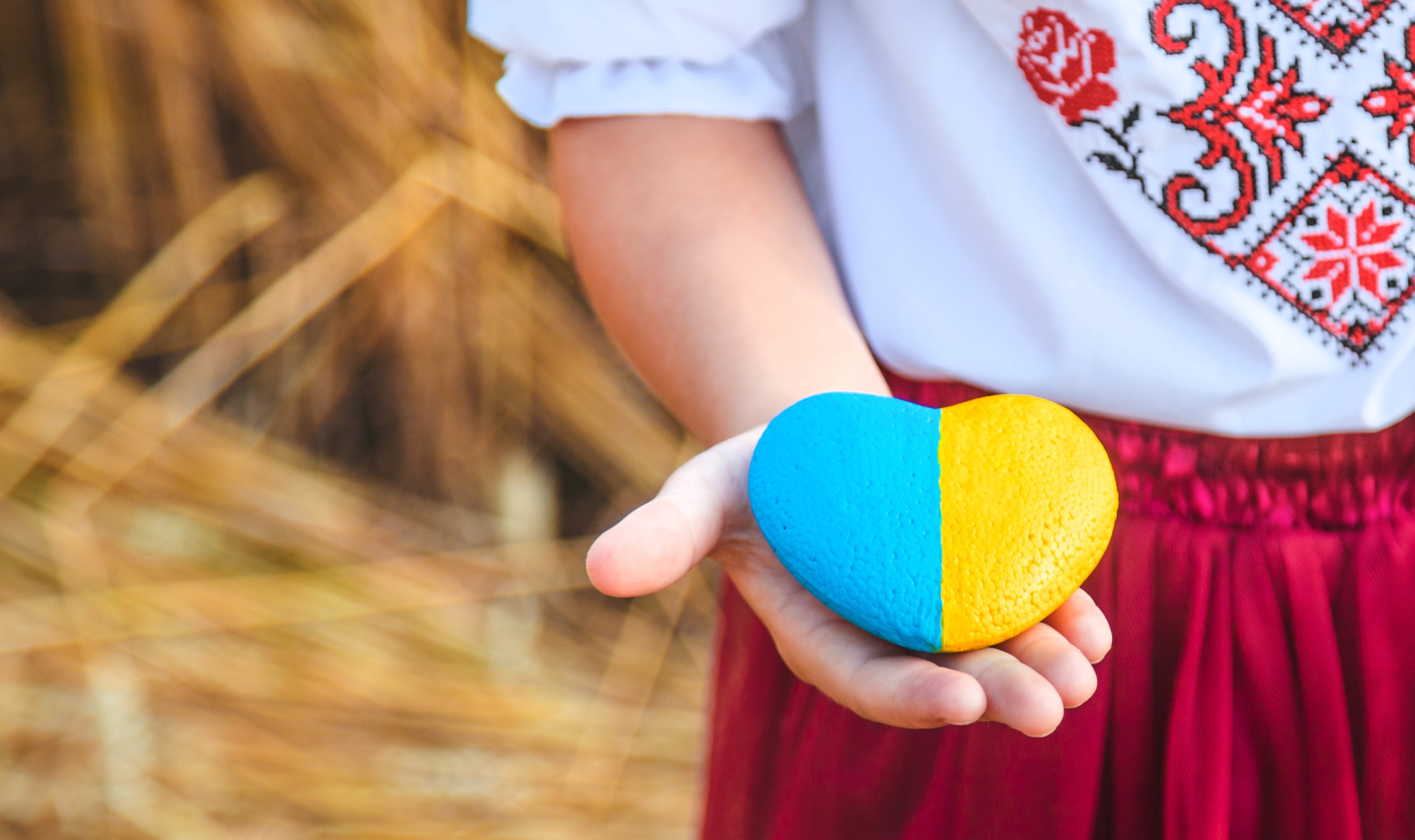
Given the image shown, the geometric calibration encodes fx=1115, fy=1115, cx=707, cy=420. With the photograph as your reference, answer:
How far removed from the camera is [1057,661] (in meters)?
0.45

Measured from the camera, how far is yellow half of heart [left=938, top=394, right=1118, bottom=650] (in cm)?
51

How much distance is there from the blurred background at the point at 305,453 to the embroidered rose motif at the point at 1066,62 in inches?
39.1

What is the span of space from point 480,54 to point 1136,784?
117cm

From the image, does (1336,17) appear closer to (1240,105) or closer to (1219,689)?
(1240,105)

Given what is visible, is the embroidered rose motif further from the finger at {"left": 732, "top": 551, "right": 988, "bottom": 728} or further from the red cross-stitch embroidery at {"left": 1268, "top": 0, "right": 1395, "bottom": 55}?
the finger at {"left": 732, "top": 551, "right": 988, "bottom": 728}

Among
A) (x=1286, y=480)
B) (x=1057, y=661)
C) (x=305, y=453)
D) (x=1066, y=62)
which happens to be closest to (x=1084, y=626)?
(x=1057, y=661)

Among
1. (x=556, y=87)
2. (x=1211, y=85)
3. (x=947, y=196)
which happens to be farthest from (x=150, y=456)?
(x=1211, y=85)

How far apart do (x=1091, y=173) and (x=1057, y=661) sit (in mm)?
250

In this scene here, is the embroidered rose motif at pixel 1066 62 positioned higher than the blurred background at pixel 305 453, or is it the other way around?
the embroidered rose motif at pixel 1066 62

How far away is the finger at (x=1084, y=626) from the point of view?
1.59 ft

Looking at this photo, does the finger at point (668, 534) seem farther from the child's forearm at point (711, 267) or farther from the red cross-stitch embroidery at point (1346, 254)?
the red cross-stitch embroidery at point (1346, 254)

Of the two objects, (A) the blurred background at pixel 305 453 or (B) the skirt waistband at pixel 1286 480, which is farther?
(A) the blurred background at pixel 305 453

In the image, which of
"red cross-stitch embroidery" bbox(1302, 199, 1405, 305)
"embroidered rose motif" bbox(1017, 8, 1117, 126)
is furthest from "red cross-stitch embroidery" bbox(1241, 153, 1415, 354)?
"embroidered rose motif" bbox(1017, 8, 1117, 126)

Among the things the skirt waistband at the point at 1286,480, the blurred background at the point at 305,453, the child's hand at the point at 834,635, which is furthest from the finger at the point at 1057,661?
the blurred background at the point at 305,453
